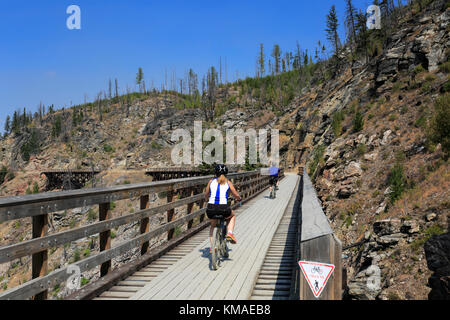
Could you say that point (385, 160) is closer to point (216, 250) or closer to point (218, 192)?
point (218, 192)

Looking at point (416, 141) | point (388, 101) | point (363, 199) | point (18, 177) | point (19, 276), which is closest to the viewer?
point (363, 199)

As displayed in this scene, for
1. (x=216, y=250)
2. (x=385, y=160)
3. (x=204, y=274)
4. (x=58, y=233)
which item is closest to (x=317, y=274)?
(x=58, y=233)

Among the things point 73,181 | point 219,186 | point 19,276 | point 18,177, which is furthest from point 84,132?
point 219,186

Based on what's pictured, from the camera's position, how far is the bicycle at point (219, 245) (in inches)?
216

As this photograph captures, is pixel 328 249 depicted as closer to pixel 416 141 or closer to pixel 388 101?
pixel 416 141

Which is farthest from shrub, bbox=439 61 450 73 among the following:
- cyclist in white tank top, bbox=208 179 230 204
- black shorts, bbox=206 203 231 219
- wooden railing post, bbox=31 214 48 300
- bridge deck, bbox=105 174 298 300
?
wooden railing post, bbox=31 214 48 300

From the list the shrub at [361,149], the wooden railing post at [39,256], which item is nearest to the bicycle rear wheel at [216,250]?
the wooden railing post at [39,256]

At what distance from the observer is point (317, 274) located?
2686mm

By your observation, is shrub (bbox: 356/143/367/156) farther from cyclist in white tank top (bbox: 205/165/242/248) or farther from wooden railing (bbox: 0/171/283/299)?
wooden railing (bbox: 0/171/283/299)

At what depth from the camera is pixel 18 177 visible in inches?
3556

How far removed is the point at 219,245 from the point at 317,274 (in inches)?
131

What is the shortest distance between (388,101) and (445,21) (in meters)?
9.20

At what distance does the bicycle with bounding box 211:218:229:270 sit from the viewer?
5480 mm
